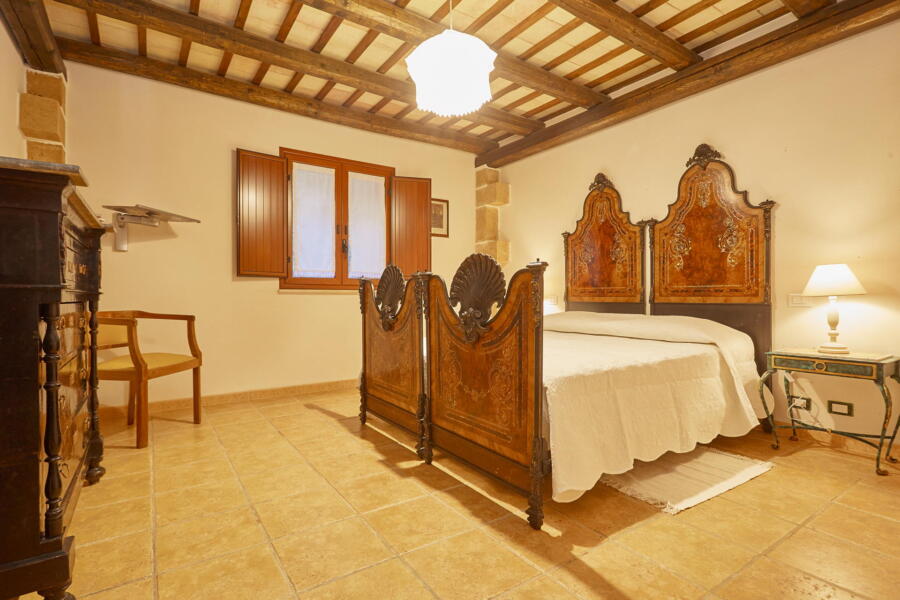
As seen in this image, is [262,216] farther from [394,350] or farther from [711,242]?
[711,242]

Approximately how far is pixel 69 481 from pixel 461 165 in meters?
4.85

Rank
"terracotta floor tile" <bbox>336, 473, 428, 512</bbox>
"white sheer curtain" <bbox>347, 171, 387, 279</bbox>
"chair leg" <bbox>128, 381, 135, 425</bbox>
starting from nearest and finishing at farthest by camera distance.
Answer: "terracotta floor tile" <bbox>336, 473, 428, 512</bbox>
"chair leg" <bbox>128, 381, 135, 425</bbox>
"white sheer curtain" <bbox>347, 171, 387, 279</bbox>

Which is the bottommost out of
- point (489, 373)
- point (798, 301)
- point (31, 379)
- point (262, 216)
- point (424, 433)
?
point (424, 433)

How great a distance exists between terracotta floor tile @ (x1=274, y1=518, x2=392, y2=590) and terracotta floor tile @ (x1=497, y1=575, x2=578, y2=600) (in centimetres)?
48

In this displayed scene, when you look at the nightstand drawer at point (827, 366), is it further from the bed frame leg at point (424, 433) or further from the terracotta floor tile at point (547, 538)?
the bed frame leg at point (424, 433)

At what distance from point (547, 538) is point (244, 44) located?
11.8 feet

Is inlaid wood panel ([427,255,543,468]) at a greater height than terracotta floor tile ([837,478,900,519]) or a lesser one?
greater

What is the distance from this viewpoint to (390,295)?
116 inches

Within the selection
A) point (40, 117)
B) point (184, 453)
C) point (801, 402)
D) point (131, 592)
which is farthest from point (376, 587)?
point (40, 117)

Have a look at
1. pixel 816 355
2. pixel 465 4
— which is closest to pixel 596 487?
pixel 816 355

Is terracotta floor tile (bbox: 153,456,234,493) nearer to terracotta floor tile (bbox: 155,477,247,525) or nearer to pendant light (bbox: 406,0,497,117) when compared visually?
terracotta floor tile (bbox: 155,477,247,525)

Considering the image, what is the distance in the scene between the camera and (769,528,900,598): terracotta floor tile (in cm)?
143

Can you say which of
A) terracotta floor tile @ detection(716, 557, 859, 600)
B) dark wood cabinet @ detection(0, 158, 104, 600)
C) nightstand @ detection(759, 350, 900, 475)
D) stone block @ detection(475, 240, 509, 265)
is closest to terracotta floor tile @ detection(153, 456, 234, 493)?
dark wood cabinet @ detection(0, 158, 104, 600)

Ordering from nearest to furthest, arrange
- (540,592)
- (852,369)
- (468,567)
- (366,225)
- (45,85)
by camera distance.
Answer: (540,592) → (468,567) → (852,369) → (45,85) → (366,225)
